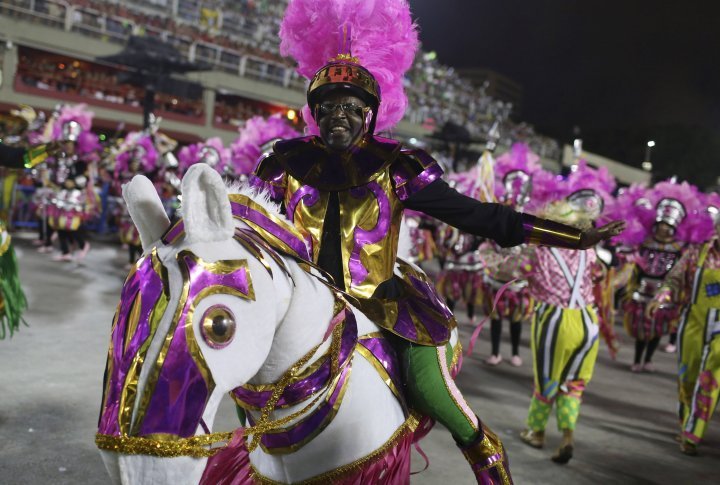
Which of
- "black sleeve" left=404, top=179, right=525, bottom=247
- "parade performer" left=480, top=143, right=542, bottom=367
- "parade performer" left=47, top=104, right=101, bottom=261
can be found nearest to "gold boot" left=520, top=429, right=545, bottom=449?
"parade performer" left=480, top=143, right=542, bottom=367

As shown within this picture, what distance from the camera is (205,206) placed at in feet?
4.33

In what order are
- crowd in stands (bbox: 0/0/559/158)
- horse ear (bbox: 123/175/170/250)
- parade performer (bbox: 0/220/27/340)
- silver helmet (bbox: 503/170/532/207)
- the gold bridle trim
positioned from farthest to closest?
crowd in stands (bbox: 0/0/559/158) < silver helmet (bbox: 503/170/532/207) < parade performer (bbox: 0/220/27/340) < horse ear (bbox: 123/175/170/250) < the gold bridle trim

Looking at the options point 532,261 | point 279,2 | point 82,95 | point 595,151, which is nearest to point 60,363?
point 532,261

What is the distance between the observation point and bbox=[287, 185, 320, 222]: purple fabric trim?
85.5 inches

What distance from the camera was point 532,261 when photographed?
5.01 meters

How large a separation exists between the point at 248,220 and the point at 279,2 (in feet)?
104

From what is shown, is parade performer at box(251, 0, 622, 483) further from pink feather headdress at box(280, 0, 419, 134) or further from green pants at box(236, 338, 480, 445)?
pink feather headdress at box(280, 0, 419, 134)

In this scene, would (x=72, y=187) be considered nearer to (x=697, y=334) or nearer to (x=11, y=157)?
(x=11, y=157)

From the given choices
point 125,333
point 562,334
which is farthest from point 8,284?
point 562,334

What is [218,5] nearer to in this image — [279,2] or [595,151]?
[279,2]

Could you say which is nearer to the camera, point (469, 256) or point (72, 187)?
point (469, 256)

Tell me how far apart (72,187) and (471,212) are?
35.2 ft

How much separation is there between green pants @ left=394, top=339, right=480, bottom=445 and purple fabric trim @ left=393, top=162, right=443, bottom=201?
1.70 feet

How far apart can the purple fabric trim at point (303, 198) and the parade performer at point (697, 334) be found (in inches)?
164
